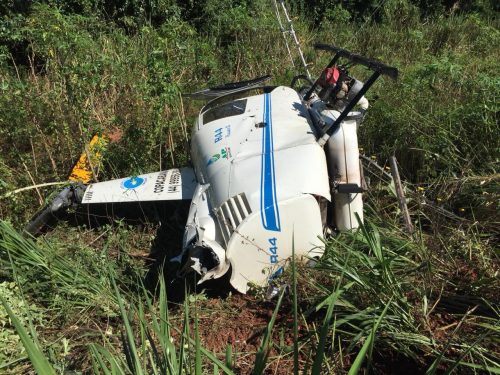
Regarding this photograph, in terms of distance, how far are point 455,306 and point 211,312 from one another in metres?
1.63

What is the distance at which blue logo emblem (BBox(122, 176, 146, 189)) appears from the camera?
14.6 ft

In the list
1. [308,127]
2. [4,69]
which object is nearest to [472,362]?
[308,127]

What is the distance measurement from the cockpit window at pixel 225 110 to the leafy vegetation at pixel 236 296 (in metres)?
0.46

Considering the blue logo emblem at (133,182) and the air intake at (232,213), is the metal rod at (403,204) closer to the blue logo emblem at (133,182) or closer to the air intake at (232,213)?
the air intake at (232,213)

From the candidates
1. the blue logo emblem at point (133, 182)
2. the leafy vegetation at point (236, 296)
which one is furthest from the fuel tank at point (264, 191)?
the blue logo emblem at point (133, 182)

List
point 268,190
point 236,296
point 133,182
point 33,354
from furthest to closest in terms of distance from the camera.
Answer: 1. point 133,182
2. point 236,296
3. point 268,190
4. point 33,354

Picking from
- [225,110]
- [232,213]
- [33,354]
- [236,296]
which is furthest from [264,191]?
[33,354]

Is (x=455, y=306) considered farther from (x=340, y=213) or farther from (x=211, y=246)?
(x=211, y=246)

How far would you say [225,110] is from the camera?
4.56 metres

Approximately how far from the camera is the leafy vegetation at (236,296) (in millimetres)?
2781

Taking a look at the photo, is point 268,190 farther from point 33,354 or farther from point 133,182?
point 33,354

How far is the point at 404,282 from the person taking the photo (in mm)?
3082

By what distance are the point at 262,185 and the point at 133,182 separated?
59.5 inches

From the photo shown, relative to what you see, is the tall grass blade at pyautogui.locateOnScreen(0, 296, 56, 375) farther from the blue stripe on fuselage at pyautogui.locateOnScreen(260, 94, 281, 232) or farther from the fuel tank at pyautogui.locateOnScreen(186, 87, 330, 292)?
the blue stripe on fuselage at pyautogui.locateOnScreen(260, 94, 281, 232)
